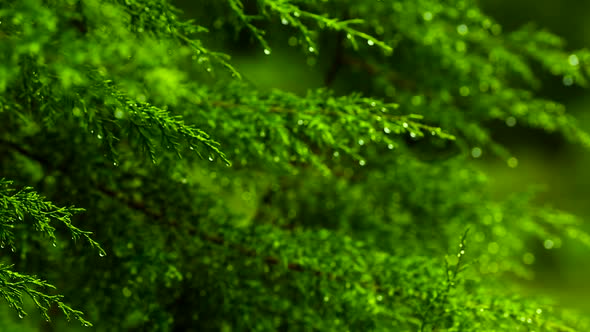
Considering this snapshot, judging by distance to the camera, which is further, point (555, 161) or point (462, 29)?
point (555, 161)

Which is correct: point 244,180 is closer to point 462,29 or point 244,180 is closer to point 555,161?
point 462,29

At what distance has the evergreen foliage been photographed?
1655mm

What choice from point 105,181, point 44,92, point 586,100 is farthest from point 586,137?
point 586,100

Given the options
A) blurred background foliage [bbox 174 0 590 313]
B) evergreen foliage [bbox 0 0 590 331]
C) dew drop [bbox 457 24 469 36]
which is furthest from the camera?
blurred background foliage [bbox 174 0 590 313]

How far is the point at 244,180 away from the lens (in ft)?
8.97

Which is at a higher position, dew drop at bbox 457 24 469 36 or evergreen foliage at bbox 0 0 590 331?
dew drop at bbox 457 24 469 36

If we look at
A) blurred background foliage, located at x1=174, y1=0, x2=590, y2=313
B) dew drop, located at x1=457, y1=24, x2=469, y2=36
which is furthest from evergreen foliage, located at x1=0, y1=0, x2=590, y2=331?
blurred background foliage, located at x1=174, y1=0, x2=590, y2=313

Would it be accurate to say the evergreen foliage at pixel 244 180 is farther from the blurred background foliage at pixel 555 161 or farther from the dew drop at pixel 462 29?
the blurred background foliage at pixel 555 161

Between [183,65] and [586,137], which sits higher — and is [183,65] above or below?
below

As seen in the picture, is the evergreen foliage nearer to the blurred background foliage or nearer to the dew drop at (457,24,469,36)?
the dew drop at (457,24,469,36)

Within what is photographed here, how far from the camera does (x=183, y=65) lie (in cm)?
361

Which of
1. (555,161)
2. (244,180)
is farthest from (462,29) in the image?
(555,161)

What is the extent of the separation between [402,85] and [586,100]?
5.86 m

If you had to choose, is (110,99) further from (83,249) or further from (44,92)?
(83,249)
